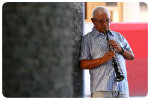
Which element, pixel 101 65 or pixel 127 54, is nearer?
pixel 101 65

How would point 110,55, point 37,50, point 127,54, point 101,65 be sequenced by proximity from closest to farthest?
point 37,50, point 110,55, point 101,65, point 127,54

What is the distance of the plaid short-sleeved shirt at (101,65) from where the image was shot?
2.77m

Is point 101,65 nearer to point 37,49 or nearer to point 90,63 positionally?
point 90,63

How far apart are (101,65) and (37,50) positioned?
1882mm

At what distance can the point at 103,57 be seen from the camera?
107 inches

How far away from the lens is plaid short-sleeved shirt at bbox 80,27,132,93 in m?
2.77

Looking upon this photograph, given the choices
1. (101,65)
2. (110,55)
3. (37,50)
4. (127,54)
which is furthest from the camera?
(127,54)

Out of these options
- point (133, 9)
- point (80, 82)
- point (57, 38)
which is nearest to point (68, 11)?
point (57, 38)

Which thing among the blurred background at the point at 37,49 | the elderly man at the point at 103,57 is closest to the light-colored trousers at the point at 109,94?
the elderly man at the point at 103,57

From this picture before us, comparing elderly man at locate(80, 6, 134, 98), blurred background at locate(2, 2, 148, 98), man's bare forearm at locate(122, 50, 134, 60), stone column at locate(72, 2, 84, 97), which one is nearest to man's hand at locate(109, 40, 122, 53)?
elderly man at locate(80, 6, 134, 98)

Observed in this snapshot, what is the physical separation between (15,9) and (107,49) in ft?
6.41

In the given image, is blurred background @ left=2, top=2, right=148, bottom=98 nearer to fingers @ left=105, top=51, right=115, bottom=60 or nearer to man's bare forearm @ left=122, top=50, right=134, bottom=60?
fingers @ left=105, top=51, right=115, bottom=60

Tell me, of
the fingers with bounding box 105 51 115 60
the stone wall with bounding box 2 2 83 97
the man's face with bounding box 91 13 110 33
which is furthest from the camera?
the man's face with bounding box 91 13 110 33

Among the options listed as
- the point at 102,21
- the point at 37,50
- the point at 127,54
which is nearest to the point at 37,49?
the point at 37,50
